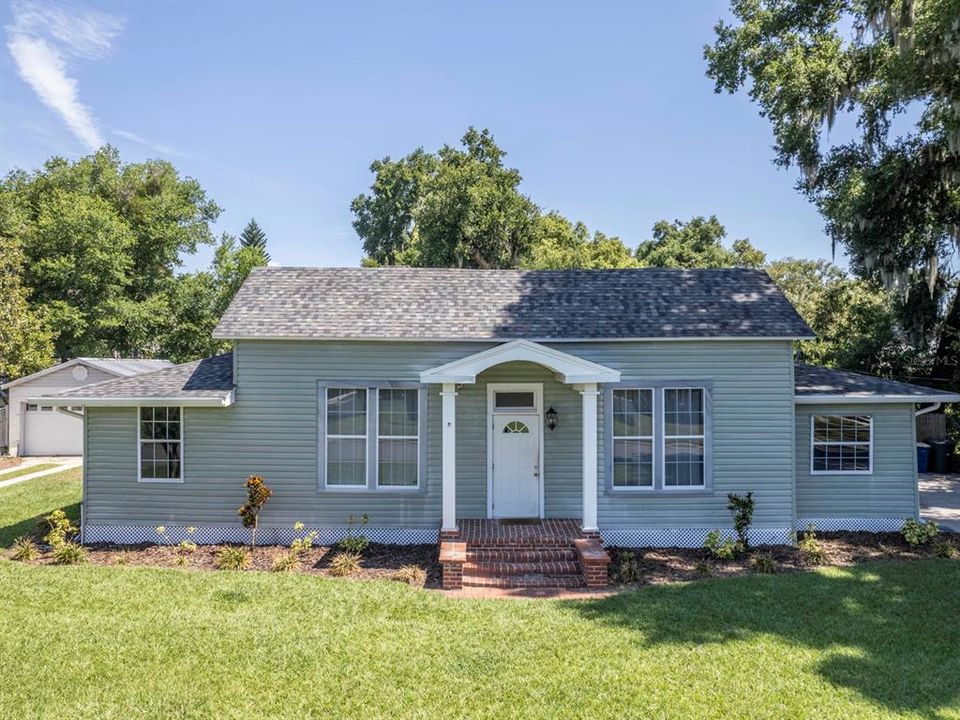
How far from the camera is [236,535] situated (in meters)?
11.1

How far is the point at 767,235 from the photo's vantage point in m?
27.5

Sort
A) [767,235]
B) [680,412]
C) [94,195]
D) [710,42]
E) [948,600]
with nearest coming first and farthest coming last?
[948,600], [680,412], [710,42], [767,235], [94,195]

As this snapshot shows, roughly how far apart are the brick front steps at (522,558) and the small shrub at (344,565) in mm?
1441

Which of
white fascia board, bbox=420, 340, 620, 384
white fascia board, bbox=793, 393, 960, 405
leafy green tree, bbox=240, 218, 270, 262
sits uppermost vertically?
leafy green tree, bbox=240, 218, 270, 262

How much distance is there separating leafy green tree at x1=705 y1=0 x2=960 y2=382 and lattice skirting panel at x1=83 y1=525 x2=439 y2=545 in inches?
499

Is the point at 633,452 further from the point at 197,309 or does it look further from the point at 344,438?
the point at 197,309

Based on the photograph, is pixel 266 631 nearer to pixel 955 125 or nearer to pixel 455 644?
pixel 455 644

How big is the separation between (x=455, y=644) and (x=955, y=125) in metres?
13.7

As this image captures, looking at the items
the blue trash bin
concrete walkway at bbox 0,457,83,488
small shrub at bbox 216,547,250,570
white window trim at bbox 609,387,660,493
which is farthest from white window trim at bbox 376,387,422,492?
the blue trash bin

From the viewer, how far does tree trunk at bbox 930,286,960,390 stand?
1839cm

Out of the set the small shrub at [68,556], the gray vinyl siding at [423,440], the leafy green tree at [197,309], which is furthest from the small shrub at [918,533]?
the leafy green tree at [197,309]

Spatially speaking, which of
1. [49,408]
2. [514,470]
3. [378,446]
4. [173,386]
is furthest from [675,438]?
[49,408]

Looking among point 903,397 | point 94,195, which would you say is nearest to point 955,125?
point 903,397

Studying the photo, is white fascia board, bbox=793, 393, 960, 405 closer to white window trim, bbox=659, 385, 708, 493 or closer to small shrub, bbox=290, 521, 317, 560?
white window trim, bbox=659, 385, 708, 493
